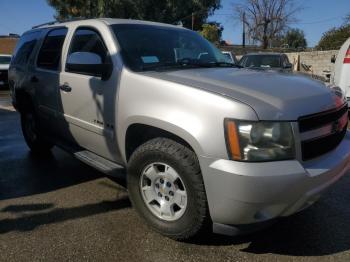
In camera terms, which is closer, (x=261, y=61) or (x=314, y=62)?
(x=261, y=61)

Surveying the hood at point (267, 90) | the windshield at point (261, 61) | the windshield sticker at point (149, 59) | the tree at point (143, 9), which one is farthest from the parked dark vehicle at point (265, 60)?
the tree at point (143, 9)

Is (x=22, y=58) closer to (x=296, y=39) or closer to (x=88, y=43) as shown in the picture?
(x=88, y=43)

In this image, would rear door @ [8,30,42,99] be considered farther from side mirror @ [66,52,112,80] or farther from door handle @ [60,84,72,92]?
side mirror @ [66,52,112,80]

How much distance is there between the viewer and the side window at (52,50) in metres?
4.62

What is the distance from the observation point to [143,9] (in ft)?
108

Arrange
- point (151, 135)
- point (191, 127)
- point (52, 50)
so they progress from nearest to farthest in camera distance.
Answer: point (191, 127)
point (151, 135)
point (52, 50)

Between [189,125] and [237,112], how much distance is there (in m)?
0.37

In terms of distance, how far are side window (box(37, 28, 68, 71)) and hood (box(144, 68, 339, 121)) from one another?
1.65 m

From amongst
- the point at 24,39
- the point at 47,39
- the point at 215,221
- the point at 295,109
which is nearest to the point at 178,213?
the point at 215,221

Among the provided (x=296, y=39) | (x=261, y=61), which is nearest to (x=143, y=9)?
(x=261, y=61)

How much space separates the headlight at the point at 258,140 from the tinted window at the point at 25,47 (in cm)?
373

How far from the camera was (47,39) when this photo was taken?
5023 mm

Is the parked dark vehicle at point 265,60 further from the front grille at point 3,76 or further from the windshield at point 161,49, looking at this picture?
the front grille at point 3,76

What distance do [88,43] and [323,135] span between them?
251 cm
